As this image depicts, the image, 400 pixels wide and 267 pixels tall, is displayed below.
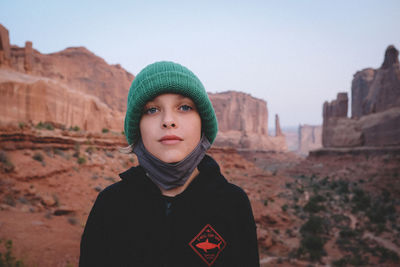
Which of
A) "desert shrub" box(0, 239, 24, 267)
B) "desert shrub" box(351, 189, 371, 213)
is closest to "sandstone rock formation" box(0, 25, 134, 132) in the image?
"desert shrub" box(0, 239, 24, 267)

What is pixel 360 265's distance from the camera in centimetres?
697

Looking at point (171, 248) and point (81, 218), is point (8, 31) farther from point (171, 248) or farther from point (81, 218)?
point (171, 248)

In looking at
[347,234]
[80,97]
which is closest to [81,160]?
[347,234]

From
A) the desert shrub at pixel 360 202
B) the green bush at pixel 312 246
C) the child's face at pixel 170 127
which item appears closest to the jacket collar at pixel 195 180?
the child's face at pixel 170 127

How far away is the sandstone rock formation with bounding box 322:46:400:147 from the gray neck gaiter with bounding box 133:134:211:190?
103ft

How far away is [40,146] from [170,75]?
11643 millimetres

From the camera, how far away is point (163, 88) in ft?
4.04

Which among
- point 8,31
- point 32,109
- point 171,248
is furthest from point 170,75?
point 8,31

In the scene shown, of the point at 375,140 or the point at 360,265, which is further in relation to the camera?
the point at 375,140

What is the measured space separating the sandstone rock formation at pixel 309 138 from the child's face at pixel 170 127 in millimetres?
121212

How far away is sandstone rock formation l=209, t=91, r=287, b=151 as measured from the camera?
63344 mm

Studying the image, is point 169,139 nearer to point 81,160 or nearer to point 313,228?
point 313,228

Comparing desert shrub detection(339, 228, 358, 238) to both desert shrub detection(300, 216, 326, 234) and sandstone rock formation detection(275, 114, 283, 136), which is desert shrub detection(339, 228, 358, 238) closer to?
desert shrub detection(300, 216, 326, 234)

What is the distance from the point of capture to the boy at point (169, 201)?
1111mm
